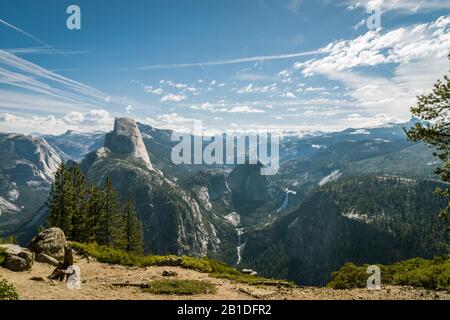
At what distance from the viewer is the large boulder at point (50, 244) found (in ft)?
103

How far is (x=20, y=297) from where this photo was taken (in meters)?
18.4

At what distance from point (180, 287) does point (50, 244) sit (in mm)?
16462

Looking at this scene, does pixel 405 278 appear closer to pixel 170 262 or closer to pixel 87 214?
pixel 170 262

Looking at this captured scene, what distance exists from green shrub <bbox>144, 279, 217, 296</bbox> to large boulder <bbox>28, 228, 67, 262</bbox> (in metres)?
13.5

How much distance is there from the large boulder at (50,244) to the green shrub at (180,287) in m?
13.5

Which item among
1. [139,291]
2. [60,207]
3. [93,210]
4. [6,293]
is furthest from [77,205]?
[6,293]

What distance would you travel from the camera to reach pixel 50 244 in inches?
1265

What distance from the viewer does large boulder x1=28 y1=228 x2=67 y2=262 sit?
31.4 m

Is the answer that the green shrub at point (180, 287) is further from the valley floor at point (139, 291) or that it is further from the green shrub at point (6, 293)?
the green shrub at point (6, 293)

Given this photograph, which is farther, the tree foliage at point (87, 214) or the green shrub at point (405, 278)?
the tree foliage at point (87, 214)

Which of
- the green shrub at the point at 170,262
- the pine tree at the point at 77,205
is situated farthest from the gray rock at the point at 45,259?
the pine tree at the point at 77,205
